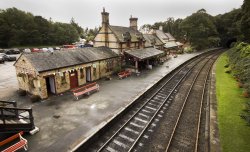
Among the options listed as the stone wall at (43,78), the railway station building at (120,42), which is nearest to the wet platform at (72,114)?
the stone wall at (43,78)

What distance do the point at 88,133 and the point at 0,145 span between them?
4967mm

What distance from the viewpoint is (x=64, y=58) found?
841 inches

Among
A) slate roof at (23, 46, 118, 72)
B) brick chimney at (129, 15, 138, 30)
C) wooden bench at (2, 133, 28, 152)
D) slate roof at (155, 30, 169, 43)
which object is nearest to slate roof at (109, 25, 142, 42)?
brick chimney at (129, 15, 138, 30)

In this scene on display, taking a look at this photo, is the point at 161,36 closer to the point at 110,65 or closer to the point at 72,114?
the point at 110,65

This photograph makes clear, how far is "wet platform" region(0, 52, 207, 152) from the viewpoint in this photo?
1094 centimetres

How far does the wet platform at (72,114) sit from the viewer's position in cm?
1094

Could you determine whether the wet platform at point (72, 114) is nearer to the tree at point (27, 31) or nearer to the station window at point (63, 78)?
the station window at point (63, 78)

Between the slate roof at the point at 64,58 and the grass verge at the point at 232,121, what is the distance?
16672mm

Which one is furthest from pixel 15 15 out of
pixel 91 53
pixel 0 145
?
pixel 0 145

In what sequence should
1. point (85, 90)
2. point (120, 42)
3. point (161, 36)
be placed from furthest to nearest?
1. point (161, 36)
2. point (120, 42)
3. point (85, 90)

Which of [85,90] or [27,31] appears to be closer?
[85,90]

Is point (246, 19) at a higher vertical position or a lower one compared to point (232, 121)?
higher

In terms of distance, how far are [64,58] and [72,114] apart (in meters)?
9.27

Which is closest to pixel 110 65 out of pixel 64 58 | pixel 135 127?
pixel 64 58
